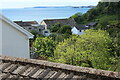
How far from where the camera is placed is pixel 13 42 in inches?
190

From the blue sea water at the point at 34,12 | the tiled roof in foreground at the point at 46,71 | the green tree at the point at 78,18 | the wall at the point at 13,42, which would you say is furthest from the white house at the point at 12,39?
the green tree at the point at 78,18

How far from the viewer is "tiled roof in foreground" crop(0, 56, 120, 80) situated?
779 mm

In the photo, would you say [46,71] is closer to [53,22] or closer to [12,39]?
[12,39]

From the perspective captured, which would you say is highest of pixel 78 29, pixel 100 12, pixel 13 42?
pixel 100 12

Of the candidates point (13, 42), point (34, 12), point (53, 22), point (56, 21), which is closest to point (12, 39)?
point (13, 42)

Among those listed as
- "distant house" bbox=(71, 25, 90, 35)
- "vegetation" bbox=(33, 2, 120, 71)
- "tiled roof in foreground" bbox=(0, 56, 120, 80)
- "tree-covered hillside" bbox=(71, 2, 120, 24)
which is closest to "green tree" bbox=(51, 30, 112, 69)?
"vegetation" bbox=(33, 2, 120, 71)

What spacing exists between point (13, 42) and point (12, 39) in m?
0.08

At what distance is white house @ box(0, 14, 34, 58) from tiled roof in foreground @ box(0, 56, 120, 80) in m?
3.52

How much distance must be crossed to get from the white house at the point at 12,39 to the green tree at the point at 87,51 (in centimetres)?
297

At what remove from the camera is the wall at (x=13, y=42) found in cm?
458

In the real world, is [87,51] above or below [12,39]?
below

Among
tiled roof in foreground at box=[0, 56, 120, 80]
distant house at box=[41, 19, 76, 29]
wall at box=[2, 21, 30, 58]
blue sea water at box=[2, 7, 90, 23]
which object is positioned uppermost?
blue sea water at box=[2, 7, 90, 23]

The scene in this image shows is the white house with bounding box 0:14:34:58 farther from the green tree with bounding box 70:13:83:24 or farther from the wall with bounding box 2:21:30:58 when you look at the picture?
the green tree with bounding box 70:13:83:24

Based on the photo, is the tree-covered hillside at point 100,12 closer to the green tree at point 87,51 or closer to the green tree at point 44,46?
the green tree at point 87,51
